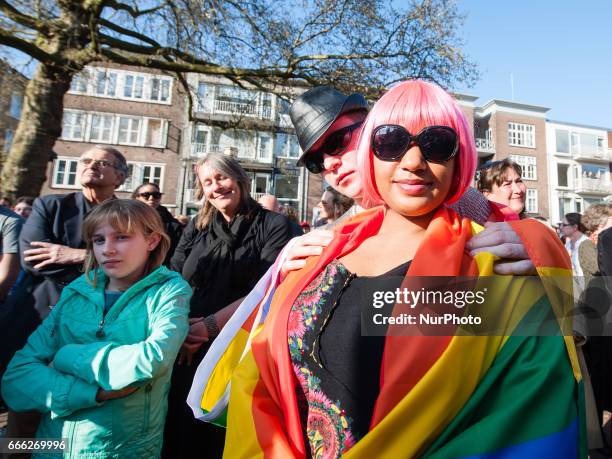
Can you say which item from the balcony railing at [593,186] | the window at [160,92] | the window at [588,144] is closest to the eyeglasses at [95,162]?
the window at [160,92]

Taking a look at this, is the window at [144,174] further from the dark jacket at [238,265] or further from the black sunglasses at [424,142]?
the black sunglasses at [424,142]

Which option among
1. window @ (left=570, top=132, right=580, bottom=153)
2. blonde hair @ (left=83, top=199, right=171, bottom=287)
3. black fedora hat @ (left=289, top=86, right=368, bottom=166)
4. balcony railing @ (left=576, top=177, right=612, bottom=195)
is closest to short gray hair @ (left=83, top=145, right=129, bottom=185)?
blonde hair @ (left=83, top=199, right=171, bottom=287)

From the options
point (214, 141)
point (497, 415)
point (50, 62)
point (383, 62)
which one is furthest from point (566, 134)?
point (497, 415)

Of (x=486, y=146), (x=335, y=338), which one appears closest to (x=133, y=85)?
(x=486, y=146)

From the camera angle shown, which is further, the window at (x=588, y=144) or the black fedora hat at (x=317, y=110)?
the window at (x=588, y=144)

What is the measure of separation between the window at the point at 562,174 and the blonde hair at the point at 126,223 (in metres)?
41.7

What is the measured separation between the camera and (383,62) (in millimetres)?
9031

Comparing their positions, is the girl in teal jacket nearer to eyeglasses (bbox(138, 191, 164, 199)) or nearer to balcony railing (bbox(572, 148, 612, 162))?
eyeglasses (bbox(138, 191, 164, 199))

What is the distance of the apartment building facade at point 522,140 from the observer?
3425 centimetres

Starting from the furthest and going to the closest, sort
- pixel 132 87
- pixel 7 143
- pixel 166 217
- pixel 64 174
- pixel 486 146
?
pixel 486 146
pixel 132 87
pixel 64 174
pixel 7 143
pixel 166 217

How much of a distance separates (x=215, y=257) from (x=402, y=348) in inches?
70.6

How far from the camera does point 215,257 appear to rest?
2549 mm

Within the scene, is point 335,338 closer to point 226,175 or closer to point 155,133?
point 226,175

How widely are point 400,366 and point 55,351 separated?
183 cm
